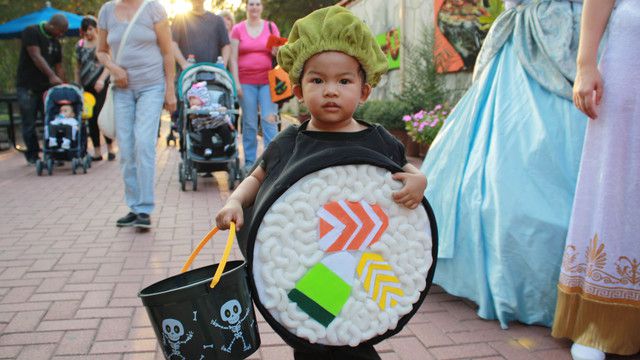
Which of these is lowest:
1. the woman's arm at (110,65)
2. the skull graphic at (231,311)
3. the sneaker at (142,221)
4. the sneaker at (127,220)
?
the sneaker at (127,220)

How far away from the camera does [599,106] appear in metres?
2.38

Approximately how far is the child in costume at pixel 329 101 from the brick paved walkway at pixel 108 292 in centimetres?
86

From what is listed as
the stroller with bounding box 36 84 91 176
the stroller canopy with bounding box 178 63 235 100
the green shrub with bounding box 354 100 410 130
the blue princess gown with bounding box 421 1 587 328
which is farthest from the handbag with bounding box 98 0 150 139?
the green shrub with bounding box 354 100 410 130

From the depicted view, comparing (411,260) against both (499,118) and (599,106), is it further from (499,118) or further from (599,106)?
(499,118)

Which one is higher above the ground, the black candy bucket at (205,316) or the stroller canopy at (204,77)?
the stroller canopy at (204,77)

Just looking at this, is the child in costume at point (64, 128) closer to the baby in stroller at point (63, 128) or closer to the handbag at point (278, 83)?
the baby in stroller at point (63, 128)

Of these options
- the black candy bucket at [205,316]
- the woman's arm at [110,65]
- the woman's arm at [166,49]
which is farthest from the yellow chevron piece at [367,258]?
the woman's arm at [166,49]

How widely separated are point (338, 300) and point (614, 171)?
4.30 feet

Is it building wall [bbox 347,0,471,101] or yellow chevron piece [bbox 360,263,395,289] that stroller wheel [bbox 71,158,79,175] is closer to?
building wall [bbox 347,0,471,101]

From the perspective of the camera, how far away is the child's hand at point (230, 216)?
179cm

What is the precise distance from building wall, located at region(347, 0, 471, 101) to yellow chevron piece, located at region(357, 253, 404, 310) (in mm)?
7011

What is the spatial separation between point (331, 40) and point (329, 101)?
191 mm

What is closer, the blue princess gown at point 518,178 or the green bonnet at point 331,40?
the green bonnet at point 331,40

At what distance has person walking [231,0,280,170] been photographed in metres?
6.59
